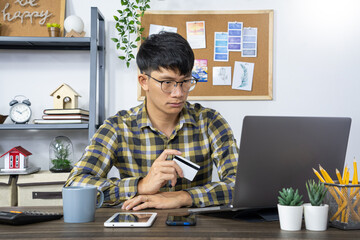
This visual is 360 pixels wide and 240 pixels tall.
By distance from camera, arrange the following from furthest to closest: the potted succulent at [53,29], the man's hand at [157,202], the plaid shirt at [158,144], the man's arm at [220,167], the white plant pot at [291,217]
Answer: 1. the potted succulent at [53,29]
2. the plaid shirt at [158,144]
3. the man's arm at [220,167]
4. the man's hand at [157,202]
5. the white plant pot at [291,217]

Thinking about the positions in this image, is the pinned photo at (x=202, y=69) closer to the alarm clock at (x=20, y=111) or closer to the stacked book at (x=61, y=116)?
the stacked book at (x=61, y=116)

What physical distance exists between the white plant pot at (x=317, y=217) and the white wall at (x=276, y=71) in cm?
185

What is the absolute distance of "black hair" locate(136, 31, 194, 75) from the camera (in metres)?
1.64

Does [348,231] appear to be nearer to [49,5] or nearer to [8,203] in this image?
[8,203]

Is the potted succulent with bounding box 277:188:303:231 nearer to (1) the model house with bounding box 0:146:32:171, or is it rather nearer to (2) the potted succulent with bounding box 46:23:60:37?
(1) the model house with bounding box 0:146:32:171

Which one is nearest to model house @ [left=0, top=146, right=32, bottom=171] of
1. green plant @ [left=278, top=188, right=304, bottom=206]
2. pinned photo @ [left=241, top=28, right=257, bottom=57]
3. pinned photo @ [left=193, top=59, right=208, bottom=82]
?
pinned photo @ [left=193, top=59, right=208, bottom=82]

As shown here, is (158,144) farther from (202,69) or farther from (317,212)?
(202,69)

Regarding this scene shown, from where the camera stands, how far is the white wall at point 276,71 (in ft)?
9.16

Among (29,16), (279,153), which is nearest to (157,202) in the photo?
(279,153)

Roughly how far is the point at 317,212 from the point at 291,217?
0.06m

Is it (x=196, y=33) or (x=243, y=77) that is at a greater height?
(x=196, y=33)

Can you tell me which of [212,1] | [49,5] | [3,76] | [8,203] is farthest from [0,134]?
[212,1]

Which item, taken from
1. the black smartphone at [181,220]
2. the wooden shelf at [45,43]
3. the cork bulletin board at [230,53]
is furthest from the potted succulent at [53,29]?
the black smartphone at [181,220]

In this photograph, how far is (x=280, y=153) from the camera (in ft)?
3.47
